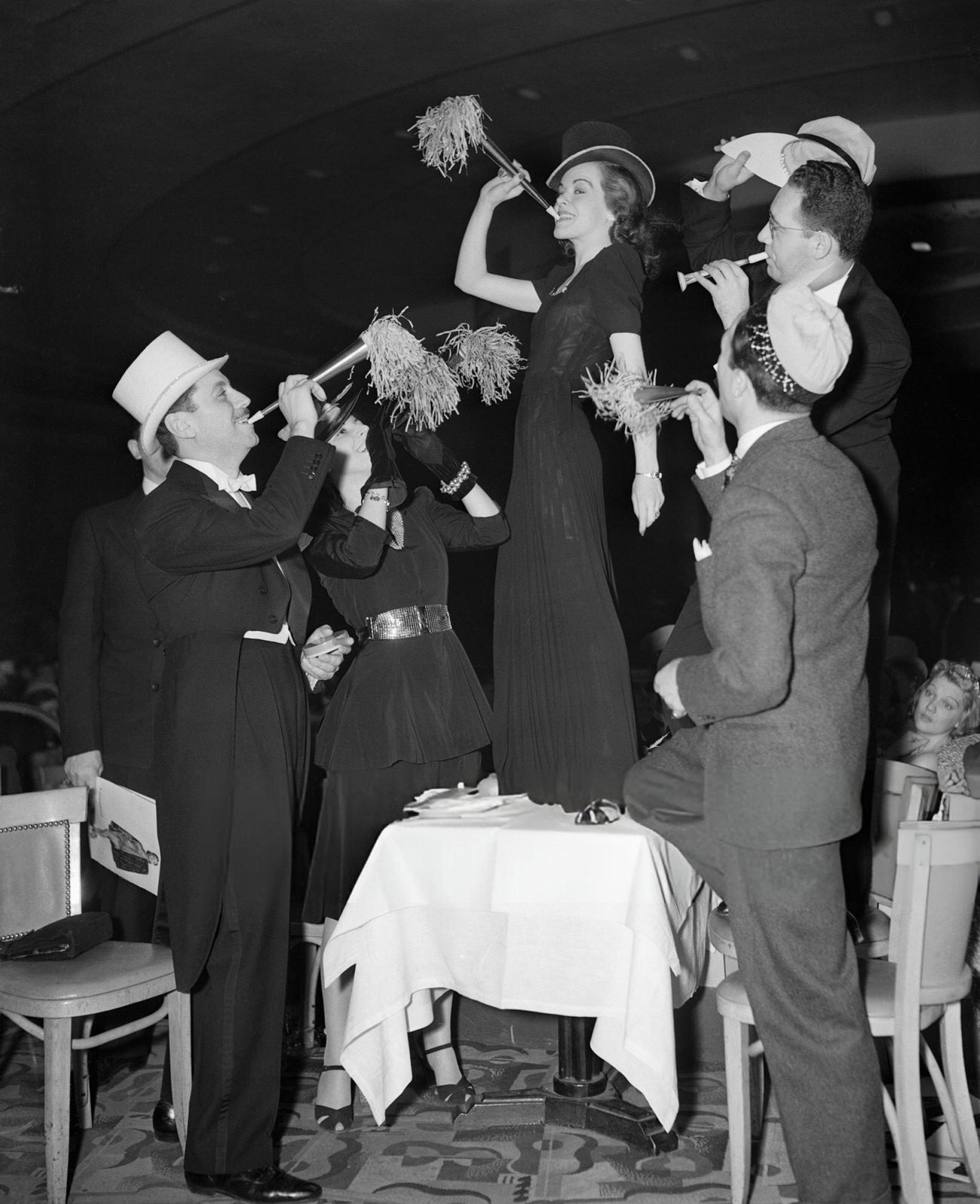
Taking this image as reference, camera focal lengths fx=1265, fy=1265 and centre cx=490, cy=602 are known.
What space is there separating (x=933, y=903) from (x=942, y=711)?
1.21 metres

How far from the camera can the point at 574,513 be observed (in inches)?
121

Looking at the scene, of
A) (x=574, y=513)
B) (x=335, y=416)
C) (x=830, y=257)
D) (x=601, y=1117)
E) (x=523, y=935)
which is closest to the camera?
(x=523, y=935)

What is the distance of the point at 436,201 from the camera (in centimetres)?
352

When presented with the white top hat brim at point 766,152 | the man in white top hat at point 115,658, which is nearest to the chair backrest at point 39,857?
the man in white top hat at point 115,658

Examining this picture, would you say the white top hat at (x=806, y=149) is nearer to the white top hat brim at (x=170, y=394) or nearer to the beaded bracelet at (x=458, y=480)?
the beaded bracelet at (x=458, y=480)

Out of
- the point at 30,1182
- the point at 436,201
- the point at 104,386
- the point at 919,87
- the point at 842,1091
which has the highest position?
the point at 919,87

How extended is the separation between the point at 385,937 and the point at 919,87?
2652 mm

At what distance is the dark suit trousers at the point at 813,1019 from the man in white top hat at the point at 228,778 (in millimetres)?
1107

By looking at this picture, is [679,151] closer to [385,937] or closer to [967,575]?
[967,575]

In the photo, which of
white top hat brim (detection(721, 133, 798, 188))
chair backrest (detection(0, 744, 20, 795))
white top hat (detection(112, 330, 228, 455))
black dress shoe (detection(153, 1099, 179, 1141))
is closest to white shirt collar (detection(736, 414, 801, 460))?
white top hat brim (detection(721, 133, 798, 188))

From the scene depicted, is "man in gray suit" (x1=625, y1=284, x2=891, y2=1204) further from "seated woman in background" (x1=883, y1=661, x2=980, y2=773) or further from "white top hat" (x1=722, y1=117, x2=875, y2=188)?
"seated woman in background" (x1=883, y1=661, x2=980, y2=773)

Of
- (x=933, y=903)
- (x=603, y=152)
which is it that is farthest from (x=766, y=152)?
(x=933, y=903)

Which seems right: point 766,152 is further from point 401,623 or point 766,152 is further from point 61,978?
point 61,978

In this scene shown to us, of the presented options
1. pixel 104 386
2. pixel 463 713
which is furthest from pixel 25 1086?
pixel 104 386
